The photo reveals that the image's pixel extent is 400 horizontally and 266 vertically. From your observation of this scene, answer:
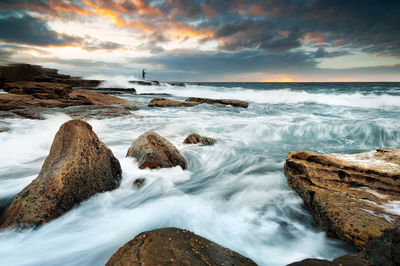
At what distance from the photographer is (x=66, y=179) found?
247cm

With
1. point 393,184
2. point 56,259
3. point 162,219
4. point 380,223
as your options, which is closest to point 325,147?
point 393,184

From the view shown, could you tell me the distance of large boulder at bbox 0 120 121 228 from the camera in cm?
230

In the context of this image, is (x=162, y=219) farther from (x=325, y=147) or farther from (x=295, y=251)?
(x=325, y=147)

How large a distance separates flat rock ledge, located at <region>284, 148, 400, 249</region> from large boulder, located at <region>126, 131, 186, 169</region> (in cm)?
213

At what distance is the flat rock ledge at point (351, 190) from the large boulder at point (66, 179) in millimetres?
2874

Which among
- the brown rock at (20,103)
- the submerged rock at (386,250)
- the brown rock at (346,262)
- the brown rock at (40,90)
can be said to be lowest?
the brown rock at (346,262)

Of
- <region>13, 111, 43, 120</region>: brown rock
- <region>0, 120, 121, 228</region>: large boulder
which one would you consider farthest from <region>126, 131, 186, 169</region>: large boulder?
<region>13, 111, 43, 120</region>: brown rock

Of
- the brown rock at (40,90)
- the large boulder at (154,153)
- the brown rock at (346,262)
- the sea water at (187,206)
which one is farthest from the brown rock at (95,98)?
the brown rock at (346,262)

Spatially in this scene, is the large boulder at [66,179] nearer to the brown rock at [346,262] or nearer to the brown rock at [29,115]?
the brown rock at [346,262]

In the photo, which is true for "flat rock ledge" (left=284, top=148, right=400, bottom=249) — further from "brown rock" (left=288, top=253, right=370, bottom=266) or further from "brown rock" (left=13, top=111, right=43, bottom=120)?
"brown rock" (left=13, top=111, right=43, bottom=120)

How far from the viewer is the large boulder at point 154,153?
12.6ft

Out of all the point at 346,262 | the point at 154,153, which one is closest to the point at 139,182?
the point at 154,153

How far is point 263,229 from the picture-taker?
8.89 feet

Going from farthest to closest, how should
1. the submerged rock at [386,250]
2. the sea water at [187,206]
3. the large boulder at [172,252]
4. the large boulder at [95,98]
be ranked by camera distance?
the large boulder at [95,98] → the sea water at [187,206] → the large boulder at [172,252] → the submerged rock at [386,250]
